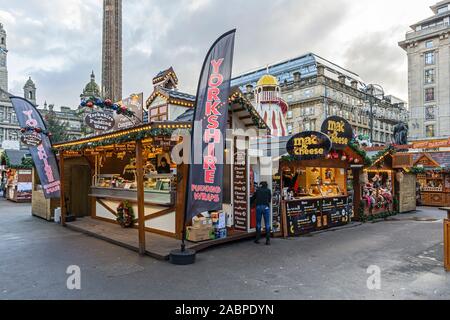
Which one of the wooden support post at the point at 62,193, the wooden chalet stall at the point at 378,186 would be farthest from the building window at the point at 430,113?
the wooden support post at the point at 62,193

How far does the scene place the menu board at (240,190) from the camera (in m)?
9.59

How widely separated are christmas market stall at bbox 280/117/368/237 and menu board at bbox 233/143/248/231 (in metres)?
1.31

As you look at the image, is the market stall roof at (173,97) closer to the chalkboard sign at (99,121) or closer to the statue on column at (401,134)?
the chalkboard sign at (99,121)

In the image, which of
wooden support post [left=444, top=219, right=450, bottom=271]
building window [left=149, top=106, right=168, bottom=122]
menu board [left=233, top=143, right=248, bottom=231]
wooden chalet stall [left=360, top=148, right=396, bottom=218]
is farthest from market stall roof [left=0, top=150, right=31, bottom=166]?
wooden support post [left=444, top=219, right=450, bottom=271]

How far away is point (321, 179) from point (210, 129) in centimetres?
781

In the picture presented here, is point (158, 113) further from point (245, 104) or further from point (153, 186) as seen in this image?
point (245, 104)

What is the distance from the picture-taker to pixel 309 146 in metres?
9.81

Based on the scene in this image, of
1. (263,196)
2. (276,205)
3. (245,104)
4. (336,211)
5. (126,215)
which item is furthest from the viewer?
(336,211)

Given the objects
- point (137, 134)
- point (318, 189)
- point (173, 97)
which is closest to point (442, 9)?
point (318, 189)

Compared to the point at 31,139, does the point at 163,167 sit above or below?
below

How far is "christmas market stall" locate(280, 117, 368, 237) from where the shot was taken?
9.89m

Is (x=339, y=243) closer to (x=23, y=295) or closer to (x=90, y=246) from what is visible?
(x=90, y=246)
